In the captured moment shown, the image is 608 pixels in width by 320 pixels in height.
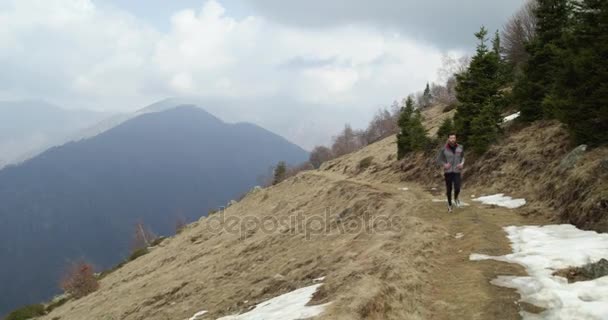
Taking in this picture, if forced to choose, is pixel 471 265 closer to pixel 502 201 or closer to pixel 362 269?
pixel 362 269

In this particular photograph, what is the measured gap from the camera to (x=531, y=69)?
75.3 ft

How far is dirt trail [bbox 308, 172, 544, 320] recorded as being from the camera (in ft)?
24.7

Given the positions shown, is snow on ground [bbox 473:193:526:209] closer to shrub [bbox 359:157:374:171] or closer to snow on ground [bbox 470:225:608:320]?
snow on ground [bbox 470:225:608:320]

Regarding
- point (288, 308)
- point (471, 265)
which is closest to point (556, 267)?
point (471, 265)

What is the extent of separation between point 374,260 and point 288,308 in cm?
285

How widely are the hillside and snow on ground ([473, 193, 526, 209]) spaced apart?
0.40m

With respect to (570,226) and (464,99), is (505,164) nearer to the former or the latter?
(464,99)

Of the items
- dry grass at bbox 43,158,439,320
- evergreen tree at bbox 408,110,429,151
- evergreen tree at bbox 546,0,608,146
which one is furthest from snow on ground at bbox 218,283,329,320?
evergreen tree at bbox 408,110,429,151

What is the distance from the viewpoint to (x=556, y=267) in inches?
338

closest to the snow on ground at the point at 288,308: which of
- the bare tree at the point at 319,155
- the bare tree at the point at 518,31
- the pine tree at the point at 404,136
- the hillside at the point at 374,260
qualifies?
the hillside at the point at 374,260

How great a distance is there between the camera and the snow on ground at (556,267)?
677 cm

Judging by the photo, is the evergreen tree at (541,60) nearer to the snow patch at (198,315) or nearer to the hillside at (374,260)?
the hillside at (374,260)

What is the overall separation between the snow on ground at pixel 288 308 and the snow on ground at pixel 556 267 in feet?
13.2

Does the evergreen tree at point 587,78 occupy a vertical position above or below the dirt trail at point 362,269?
above
